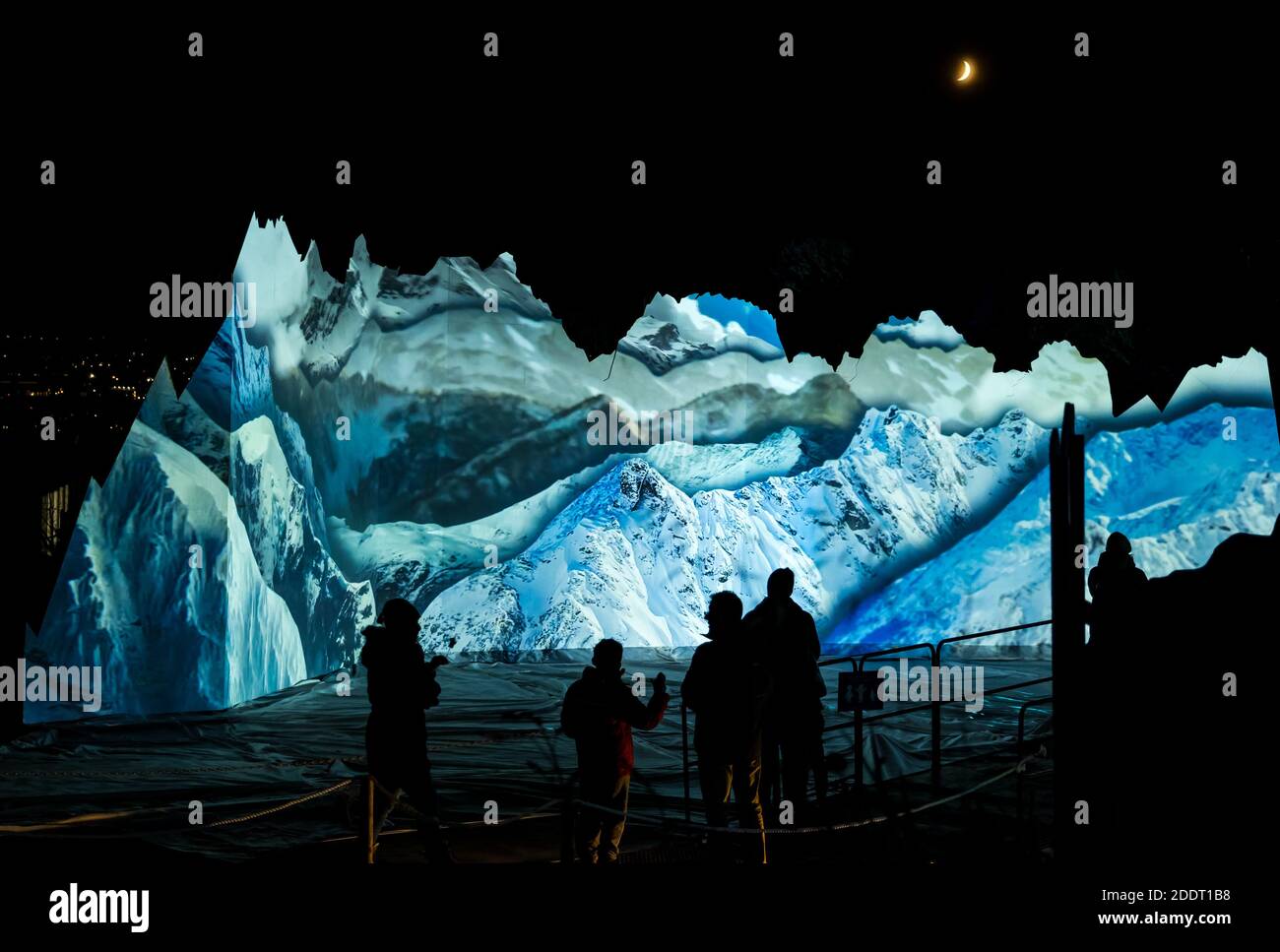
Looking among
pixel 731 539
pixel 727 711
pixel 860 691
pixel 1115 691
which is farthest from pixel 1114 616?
pixel 731 539

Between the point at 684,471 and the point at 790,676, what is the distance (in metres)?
9.84

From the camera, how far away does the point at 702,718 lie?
5707mm

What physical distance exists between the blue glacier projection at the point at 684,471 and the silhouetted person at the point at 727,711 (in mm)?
9308

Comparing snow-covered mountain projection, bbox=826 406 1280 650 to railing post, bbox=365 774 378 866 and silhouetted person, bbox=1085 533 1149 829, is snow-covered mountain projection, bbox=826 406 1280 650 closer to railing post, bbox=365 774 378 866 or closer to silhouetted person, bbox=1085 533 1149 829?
silhouetted person, bbox=1085 533 1149 829

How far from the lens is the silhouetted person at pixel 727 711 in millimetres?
5660

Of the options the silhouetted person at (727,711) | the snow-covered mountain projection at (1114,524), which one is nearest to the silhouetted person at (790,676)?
the silhouetted person at (727,711)

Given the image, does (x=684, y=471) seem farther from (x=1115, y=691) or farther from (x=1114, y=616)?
(x=1115, y=691)

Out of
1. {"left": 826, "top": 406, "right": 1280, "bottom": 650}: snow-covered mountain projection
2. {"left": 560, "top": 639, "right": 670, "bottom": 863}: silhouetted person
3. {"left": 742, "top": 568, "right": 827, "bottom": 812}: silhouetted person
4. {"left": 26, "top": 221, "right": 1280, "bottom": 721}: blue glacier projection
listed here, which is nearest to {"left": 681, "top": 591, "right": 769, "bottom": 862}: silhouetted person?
{"left": 560, "top": 639, "right": 670, "bottom": 863}: silhouetted person

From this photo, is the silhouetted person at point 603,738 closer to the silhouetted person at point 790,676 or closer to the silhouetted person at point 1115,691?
the silhouetted person at point 790,676

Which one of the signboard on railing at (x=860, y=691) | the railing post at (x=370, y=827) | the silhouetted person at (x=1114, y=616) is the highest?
the silhouetted person at (x=1114, y=616)

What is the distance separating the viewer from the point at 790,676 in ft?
21.0
